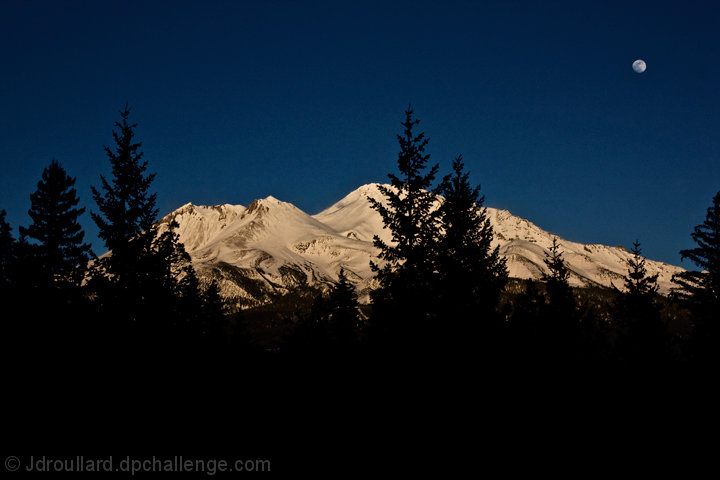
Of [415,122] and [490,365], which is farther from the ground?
[415,122]

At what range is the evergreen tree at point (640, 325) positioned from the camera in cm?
3212

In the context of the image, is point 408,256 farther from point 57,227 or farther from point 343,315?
point 57,227

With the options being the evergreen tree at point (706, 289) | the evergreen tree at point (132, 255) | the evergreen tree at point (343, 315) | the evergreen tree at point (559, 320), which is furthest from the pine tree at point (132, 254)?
the evergreen tree at point (706, 289)

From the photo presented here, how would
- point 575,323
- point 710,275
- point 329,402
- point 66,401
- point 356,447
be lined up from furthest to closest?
point 575,323 → point 710,275 → point 329,402 → point 66,401 → point 356,447

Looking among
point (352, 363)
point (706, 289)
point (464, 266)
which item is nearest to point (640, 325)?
point (706, 289)

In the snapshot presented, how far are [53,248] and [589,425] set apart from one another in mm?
37724

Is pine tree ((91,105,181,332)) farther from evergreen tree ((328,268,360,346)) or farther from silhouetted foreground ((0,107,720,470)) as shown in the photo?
evergreen tree ((328,268,360,346))

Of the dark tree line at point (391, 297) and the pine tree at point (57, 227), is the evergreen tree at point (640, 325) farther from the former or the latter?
the pine tree at point (57, 227)

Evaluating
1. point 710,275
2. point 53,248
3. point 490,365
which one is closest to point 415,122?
point 490,365

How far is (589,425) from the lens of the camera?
15.9 meters

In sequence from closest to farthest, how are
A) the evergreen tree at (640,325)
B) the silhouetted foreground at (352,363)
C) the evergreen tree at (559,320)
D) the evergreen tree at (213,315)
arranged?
the silhouetted foreground at (352,363), the evergreen tree at (559,320), the evergreen tree at (640,325), the evergreen tree at (213,315)

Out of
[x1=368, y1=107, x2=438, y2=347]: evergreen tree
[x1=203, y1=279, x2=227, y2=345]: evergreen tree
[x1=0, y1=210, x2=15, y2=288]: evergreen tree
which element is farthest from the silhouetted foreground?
[x1=0, y1=210, x2=15, y2=288]: evergreen tree

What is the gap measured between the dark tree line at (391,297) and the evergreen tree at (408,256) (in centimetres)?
6

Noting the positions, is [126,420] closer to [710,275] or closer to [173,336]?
[173,336]
